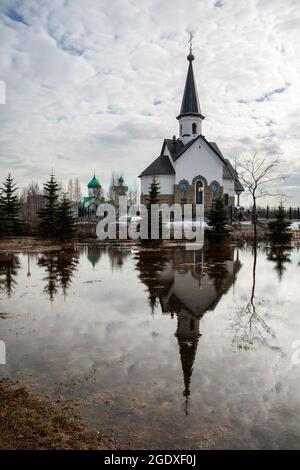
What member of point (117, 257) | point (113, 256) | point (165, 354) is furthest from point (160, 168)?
point (165, 354)

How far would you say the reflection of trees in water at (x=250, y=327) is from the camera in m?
7.34

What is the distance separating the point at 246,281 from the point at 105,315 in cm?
648

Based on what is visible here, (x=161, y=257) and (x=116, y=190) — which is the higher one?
(x=116, y=190)

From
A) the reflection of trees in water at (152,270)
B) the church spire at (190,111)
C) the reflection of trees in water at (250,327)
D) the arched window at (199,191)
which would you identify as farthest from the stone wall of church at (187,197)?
the reflection of trees in water at (250,327)

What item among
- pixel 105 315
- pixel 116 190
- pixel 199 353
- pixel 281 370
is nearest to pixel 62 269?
pixel 105 315

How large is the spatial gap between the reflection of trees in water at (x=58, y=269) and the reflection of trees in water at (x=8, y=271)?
3.77 ft

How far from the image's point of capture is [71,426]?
172 inches

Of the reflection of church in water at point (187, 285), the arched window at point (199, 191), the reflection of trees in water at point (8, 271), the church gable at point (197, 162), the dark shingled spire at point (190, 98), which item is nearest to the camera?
the reflection of church in water at point (187, 285)

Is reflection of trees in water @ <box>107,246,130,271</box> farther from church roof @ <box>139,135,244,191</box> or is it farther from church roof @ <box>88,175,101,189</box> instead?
church roof @ <box>88,175,101,189</box>

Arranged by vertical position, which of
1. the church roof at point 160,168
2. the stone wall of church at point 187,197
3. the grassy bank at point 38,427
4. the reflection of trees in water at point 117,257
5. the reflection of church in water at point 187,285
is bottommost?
the grassy bank at point 38,427

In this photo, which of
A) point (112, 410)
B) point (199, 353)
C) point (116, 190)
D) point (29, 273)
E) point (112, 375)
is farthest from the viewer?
point (116, 190)

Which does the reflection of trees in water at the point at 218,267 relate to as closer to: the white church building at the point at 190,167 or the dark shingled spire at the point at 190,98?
the white church building at the point at 190,167

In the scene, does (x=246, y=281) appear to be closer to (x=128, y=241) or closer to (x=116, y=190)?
(x=128, y=241)

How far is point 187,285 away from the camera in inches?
498
